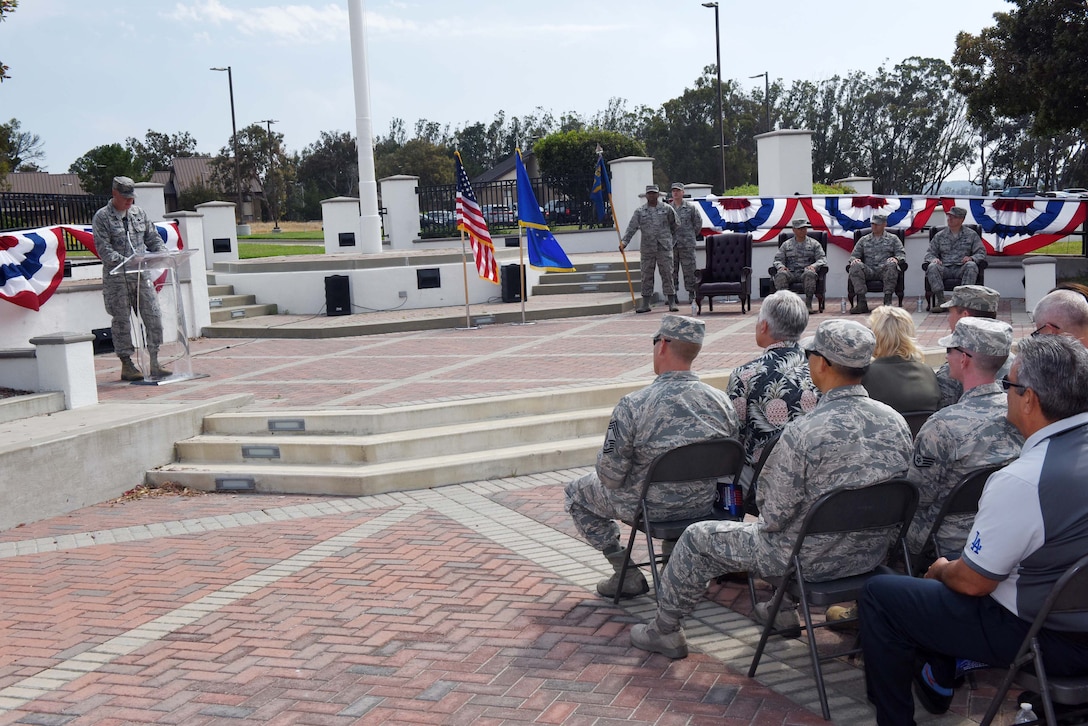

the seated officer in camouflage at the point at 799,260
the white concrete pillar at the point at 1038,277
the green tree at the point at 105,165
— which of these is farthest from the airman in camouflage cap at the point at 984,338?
the green tree at the point at 105,165

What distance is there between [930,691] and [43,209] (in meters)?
15.6

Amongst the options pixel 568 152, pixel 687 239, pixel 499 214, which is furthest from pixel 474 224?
pixel 568 152

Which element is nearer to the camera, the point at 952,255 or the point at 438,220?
the point at 952,255

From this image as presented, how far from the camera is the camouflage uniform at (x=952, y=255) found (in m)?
15.0

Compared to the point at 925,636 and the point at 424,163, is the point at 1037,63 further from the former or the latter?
the point at 424,163

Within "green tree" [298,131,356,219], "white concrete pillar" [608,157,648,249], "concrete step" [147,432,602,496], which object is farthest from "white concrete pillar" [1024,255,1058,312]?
"green tree" [298,131,356,219]

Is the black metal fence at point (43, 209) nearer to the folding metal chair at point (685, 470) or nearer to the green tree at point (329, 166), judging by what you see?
the folding metal chair at point (685, 470)

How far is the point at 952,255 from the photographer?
1509cm

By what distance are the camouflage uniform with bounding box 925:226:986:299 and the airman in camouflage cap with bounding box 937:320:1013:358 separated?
36.8ft

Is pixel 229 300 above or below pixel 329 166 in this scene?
below

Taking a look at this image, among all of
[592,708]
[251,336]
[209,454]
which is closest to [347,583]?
[592,708]

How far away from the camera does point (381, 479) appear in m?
8.13

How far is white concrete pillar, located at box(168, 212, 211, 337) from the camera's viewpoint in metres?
15.5

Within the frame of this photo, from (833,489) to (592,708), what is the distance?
4.32ft
